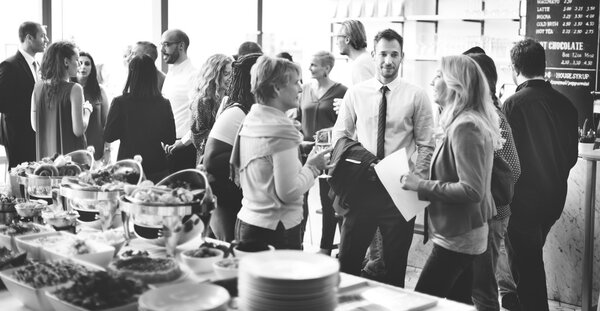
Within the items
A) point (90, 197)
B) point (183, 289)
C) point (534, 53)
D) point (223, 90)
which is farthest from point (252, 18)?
point (183, 289)

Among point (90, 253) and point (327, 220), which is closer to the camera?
point (90, 253)

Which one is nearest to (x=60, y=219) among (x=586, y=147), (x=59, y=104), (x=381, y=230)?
(x=381, y=230)

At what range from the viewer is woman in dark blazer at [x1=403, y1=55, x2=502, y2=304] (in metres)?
2.98

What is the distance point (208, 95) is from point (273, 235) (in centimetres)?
160

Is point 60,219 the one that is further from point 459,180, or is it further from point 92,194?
point 459,180

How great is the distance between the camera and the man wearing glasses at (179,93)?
4797 millimetres

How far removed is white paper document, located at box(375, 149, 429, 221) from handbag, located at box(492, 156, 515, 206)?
1.05ft

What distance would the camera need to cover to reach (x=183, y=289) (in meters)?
1.88

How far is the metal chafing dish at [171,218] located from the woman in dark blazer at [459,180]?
102 cm

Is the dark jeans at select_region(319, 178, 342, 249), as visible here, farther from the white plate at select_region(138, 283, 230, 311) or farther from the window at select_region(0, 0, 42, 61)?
the window at select_region(0, 0, 42, 61)

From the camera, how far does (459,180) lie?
3.03 meters

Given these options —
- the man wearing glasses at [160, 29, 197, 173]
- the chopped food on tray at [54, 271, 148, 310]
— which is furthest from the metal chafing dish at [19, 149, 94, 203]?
the man wearing glasses at [160, 29, 197, 173]

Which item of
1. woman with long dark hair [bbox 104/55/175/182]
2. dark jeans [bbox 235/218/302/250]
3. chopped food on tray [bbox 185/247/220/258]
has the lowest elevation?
dark jeans [bbox 235/218/302/250]

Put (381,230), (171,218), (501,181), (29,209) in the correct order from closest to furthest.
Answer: (171,218) < (29,209) < (501,181) < (381,230)
